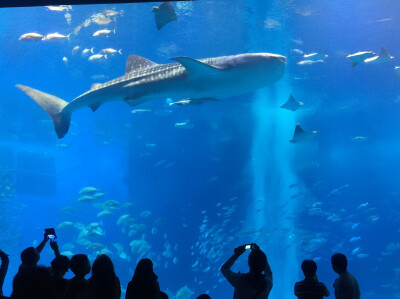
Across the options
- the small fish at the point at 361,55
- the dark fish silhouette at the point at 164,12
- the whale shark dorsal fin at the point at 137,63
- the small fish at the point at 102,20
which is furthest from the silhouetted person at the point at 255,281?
the small fish at the point at 102,20

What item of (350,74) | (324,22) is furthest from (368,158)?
(324,22)

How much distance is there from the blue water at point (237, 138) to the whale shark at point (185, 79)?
6.07 m

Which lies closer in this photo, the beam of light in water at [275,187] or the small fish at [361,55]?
the small fish at [361,55]

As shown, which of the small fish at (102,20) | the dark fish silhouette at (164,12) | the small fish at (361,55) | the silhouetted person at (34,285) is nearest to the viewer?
the silhouetted person at (34,285)

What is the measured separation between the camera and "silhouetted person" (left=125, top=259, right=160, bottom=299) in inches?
80.0

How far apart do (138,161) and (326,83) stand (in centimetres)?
1456

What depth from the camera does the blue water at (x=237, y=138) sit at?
1198cm

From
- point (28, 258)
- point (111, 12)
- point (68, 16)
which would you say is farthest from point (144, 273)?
point (68, 16)

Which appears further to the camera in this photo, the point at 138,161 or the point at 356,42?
the point at 138,161

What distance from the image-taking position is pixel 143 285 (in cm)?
205

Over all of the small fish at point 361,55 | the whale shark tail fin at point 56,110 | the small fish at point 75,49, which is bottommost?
the small fish at point 75,49

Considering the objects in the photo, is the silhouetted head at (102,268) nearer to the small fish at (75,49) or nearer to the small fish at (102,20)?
the small fish at (102,20)

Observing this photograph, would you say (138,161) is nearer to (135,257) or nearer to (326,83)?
(135,257)

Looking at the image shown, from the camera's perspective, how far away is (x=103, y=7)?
1173 centimetres
